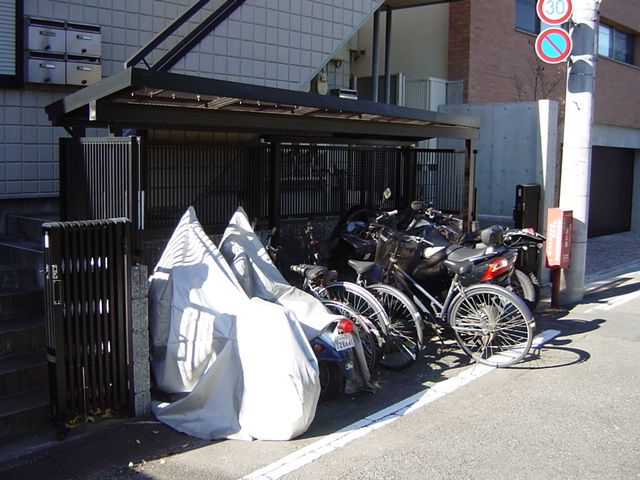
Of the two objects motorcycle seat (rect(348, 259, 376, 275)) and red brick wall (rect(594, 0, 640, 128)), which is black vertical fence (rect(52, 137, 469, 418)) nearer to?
motorcycle seat (rect(348, 259, 376, 275))

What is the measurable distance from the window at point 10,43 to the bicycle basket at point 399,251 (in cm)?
436

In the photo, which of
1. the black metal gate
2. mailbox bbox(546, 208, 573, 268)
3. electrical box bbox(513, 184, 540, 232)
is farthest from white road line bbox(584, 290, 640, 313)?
the black metal gate

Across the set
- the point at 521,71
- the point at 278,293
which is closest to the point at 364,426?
the point at 278,293

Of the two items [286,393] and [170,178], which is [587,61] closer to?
[170,178]

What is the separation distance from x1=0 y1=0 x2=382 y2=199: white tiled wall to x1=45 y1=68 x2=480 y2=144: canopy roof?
4.57 feet

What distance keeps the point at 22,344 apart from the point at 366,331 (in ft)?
9.23

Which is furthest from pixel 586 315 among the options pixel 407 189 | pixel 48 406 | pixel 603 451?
pixel 48 406

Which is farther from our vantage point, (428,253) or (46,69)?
(46,69)

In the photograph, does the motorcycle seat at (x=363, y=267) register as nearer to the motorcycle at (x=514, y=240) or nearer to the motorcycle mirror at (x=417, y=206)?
the motorcycle at (x=514, y=240)

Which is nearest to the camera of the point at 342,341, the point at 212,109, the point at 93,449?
the point at 93,449

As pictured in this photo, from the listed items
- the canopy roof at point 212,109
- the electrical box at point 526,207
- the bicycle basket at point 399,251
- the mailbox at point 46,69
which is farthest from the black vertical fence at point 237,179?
the mailbox at point 46,69

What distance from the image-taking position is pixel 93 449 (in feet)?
15.4

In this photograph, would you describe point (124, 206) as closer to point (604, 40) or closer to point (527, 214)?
point (527, 214)

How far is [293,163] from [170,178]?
1.98m
